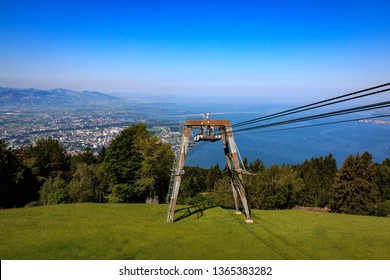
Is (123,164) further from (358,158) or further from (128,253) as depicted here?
(358,158)

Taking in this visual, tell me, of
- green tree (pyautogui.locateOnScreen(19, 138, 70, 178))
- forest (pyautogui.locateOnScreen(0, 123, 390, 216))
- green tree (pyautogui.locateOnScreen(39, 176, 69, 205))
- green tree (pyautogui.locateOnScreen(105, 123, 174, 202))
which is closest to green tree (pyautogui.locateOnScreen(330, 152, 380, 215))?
forest (pyautogui.locateOnScreen(0, 123, 390, 216))

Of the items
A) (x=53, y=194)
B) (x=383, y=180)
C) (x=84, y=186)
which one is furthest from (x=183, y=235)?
(x=383, y=180)

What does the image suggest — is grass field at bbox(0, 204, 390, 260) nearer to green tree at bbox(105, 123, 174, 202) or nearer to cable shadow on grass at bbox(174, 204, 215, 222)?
cable shadow on grass at bbox(174, 204, 215, 222)

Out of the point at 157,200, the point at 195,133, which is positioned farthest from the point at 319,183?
the point at 195,133

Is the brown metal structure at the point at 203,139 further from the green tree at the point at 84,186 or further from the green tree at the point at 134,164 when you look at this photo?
the green tree at the point at 84,186

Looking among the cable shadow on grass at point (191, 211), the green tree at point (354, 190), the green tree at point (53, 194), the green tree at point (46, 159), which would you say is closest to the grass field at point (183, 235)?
the cable shadow on grass at point (191, 211)
